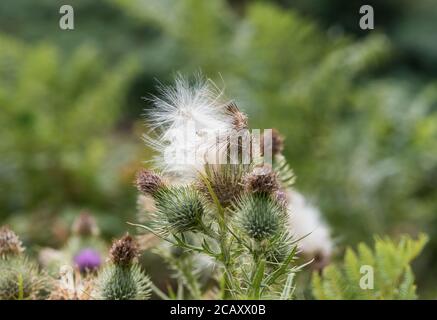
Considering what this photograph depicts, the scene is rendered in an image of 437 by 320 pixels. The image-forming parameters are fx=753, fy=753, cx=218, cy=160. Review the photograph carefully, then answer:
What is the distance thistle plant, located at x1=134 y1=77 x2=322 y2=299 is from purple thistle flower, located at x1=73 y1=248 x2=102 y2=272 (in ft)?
1.23

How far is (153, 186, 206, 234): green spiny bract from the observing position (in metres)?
1.06

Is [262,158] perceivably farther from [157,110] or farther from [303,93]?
[303,93]

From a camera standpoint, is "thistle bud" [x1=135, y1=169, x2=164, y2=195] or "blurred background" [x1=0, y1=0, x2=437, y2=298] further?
"blurred background" [x1=0, y1=0, x2=437, y2=298]

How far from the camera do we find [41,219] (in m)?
3.28

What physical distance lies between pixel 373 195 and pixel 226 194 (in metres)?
2.46

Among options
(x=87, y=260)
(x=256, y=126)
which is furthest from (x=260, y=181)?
(x=256, y=126)

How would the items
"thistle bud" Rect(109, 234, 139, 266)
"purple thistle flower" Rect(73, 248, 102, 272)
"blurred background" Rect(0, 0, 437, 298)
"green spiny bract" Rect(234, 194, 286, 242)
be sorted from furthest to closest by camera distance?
"blurred background" Rect(0, 0, 437, 298) < "purple thistle flower" Rect(73, 248, 102, 272) < "thistle bud" Rect(109, 234, 139, 266) < "green spiny bract" Rect(234, 194, 286, 242)

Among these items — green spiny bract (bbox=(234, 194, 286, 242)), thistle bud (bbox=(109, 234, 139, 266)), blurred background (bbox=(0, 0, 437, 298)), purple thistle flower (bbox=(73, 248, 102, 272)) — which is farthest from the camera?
blurred background (bbox=(0, 0, 437, 298))

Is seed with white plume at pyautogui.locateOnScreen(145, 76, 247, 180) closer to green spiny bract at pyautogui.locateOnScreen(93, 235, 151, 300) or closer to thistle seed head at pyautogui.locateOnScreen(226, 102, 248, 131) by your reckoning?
thistle seed head at pyautogui.locateOnScreen(226, 102, 248, 131)

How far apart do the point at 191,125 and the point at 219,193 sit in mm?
111

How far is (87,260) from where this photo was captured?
1.49 m

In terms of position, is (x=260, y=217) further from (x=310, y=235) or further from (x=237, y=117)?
(x=310, y=235)

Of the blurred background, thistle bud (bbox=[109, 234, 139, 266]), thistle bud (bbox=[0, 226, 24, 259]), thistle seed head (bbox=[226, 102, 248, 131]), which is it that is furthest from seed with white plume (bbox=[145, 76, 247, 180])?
the blurred background

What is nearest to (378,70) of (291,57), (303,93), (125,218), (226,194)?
→ (291,57)
